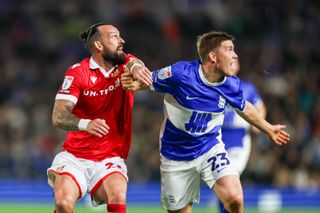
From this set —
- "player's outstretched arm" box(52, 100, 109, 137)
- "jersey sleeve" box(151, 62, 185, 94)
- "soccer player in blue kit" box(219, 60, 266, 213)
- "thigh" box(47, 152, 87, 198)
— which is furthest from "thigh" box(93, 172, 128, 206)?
"soccer player in blue kit" box(219, 60, 266, 213)

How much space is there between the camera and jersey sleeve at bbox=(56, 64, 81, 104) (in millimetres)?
8766

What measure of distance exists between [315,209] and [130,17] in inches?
240

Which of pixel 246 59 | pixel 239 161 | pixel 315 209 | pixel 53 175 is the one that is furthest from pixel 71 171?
pixel 246 59

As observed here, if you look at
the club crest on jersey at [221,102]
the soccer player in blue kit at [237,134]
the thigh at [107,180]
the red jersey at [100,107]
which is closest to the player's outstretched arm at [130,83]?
the red jersey at [100,107]

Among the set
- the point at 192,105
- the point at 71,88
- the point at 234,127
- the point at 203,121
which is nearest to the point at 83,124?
the point at 71,88

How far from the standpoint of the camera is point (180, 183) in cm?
940

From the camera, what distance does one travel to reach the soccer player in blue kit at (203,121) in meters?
9.06

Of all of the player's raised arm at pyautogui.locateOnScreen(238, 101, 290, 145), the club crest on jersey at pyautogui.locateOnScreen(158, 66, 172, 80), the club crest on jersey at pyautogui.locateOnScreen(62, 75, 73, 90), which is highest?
the club crest on jersey at pyautogui.locateOnScreen(158, 66, 172, 80)

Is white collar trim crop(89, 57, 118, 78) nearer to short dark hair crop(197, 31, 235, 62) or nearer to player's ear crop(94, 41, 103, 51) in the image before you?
player's ear crop(94, 41, 103, 51)

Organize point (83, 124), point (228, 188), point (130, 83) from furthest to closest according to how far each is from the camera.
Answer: point (228, 188)
point (130, 83)
point (83, 124)

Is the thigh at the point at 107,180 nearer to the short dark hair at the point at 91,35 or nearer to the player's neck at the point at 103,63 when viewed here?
the player's neck at the point at 103,63

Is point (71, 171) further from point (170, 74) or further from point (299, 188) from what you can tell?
point (299, 188)

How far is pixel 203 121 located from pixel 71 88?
4.57 ft

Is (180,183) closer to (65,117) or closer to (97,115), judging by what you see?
(97,115)
